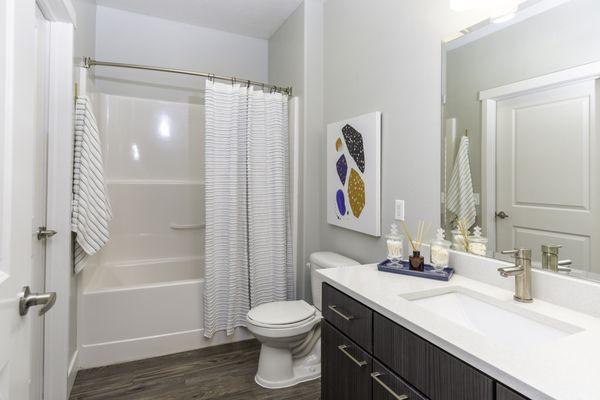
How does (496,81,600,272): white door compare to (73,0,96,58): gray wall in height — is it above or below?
below

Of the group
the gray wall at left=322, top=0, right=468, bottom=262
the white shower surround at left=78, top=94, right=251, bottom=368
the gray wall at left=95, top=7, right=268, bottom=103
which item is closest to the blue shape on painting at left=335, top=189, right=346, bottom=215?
the gray wall at left=322, top=0, right=468, bottom=262

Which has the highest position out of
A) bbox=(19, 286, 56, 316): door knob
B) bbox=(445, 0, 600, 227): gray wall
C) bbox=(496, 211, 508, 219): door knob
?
bbox=(445, 0, 600, 227): gray wall

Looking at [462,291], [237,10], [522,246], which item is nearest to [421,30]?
[522,246]

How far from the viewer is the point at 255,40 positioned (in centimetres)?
333

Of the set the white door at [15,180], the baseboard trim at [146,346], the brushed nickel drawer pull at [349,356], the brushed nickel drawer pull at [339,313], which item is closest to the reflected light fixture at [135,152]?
the baseboard trim at [146,346]

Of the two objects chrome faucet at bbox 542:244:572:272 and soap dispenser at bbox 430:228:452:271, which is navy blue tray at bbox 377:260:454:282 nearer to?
soap dispenser at bbox 430:228:452:271

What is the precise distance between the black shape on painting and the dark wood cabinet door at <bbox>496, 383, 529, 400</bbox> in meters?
1.47

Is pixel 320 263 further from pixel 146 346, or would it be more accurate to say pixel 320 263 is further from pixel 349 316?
pixel 146 346

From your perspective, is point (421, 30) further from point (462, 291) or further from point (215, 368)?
point (215, 368)

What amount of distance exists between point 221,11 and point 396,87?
5.78 feet

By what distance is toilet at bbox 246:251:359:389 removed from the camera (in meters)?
1.95

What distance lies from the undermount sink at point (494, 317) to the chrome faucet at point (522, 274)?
0.07 metres

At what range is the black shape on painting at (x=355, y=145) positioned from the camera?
208cm

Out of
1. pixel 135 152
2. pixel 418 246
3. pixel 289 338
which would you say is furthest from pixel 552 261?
pixel 135 152
